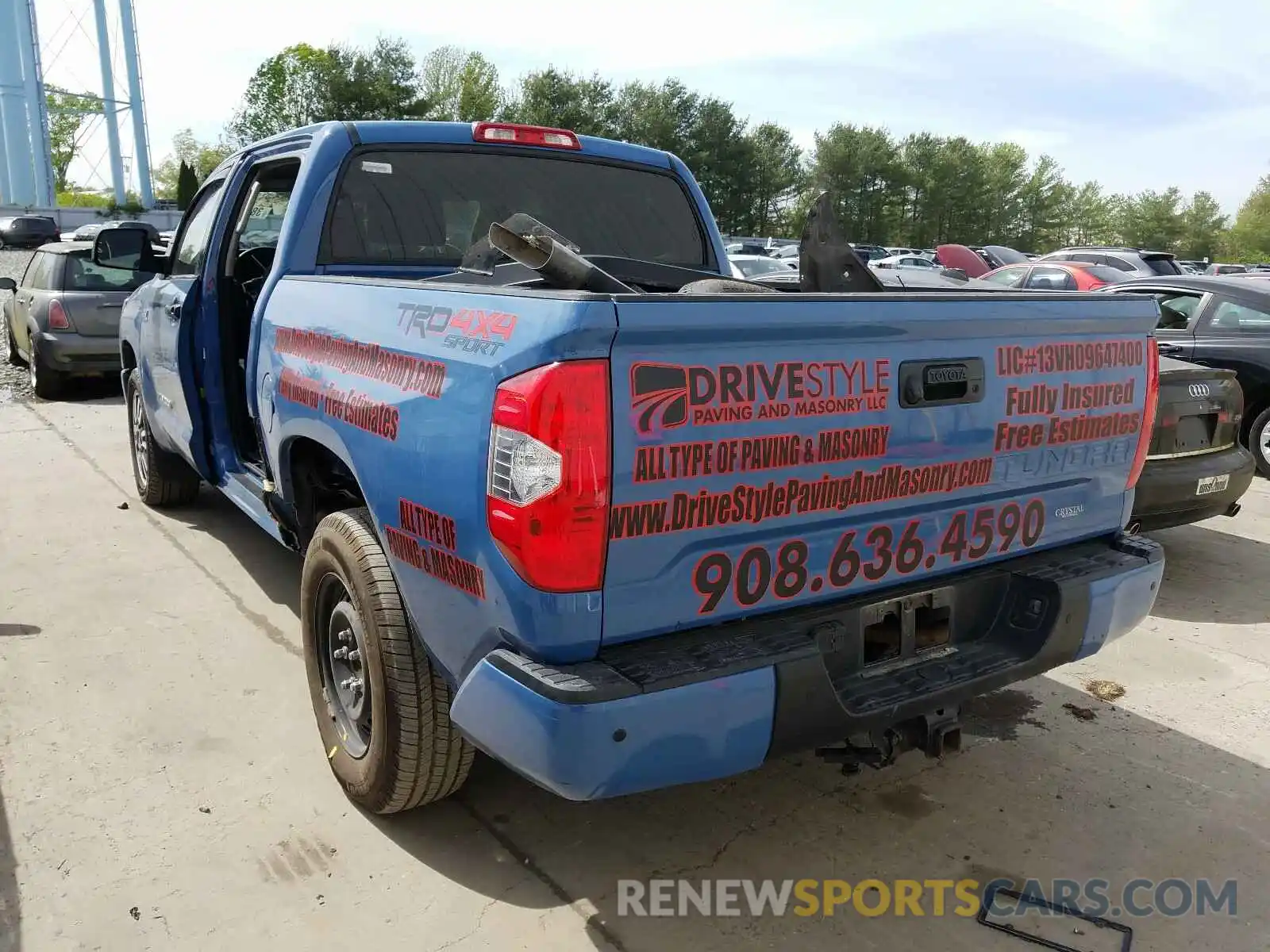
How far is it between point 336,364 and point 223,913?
60.1 inches

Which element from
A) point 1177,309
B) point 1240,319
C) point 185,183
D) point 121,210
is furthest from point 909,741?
point 121,210

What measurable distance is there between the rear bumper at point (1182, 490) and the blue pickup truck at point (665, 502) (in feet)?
7.45

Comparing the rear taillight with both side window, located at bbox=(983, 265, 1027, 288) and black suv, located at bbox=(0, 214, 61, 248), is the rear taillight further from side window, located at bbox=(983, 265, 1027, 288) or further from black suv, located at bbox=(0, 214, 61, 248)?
black suv, located at bbox=(0, 214, 61, 248)

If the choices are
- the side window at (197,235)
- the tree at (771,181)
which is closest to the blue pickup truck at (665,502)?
the side window at (197,235)

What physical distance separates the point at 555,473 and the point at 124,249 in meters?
4.36

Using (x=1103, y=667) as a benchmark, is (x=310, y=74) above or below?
above

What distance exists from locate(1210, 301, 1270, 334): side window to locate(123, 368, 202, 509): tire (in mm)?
7620

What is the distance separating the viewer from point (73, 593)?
483 cm

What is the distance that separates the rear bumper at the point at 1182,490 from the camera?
508cm

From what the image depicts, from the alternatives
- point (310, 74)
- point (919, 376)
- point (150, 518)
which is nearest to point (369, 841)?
point (919, 376)

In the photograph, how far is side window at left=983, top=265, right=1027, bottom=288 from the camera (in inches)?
593

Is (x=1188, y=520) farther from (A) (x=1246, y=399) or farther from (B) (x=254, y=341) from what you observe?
(B) (x=254, y=341)
